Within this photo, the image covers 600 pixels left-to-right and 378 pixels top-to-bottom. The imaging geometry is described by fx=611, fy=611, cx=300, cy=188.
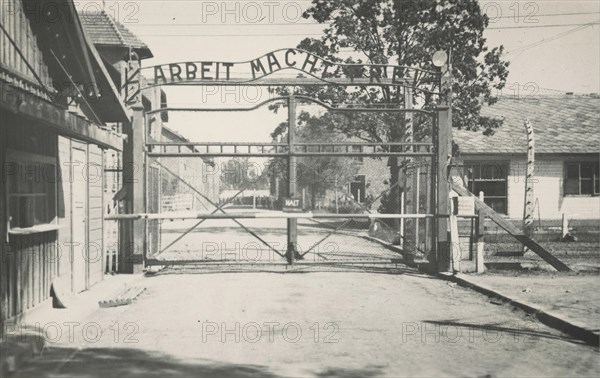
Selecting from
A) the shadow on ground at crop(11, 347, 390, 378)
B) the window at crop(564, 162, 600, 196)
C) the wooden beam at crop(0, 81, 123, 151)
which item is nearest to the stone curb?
the shadow on ground at crop(11, 347, 390, 378)

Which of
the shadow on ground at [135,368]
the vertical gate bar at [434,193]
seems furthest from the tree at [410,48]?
the shadow on ground at [135,368]

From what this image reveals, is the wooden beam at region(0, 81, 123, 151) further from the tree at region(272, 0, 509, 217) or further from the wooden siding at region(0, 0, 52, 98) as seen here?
the tree at region(272, 0, 509, 217)

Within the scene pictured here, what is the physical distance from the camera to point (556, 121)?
1202 inches

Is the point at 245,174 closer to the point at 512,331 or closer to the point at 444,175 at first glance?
the point at 444,175

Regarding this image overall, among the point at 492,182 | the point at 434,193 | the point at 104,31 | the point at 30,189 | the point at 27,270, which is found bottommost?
the point at 27,270

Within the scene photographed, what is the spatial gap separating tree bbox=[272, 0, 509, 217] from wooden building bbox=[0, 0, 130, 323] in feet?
49.8

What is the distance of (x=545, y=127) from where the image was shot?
29.9m

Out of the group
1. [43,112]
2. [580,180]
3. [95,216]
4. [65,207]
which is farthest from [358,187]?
[43,112]

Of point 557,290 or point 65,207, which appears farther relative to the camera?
point 557,290

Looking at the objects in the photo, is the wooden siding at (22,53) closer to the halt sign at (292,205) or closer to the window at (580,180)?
the halt sign at (292,205)

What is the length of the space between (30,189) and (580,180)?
26.0 metres

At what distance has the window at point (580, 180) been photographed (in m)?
28.0

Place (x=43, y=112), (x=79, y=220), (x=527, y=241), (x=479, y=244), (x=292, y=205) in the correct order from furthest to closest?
(x=292, y=205) → (x=527, y=241) → (x=479, y=244) → (x=79, y=220) → (x=43, y=112)

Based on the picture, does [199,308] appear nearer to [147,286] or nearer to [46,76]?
[147,286]
